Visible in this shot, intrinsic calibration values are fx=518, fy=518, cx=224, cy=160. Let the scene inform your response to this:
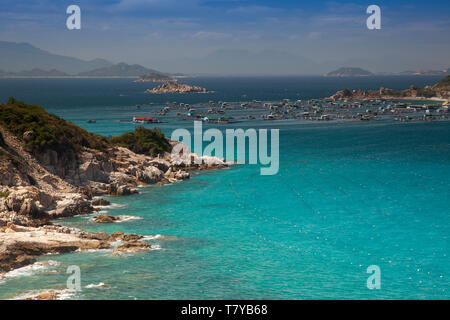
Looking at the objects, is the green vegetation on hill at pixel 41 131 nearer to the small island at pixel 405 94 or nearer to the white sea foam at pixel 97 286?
the white sea foam at pixel 97 286

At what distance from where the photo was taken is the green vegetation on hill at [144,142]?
2426 inches

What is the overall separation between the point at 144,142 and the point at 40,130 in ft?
57.2

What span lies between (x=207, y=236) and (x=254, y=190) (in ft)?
51.6

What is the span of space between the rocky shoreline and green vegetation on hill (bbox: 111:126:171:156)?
174cm

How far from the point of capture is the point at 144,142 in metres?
62.3

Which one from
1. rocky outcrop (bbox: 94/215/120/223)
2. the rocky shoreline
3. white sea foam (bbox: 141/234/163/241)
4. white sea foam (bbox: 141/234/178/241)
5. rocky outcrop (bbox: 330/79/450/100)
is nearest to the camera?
the rocky shoreline

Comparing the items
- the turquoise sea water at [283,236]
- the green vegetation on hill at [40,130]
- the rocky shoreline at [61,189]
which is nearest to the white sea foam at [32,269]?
the turquoise sea water at [283,236]

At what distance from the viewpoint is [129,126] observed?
4033 inches

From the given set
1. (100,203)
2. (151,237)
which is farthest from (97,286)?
(100,203)

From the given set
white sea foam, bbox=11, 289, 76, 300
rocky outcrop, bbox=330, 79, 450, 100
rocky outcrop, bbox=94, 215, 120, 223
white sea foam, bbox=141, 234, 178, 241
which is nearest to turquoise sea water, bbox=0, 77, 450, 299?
white sea foam, bbox=141, 234, 178, 241

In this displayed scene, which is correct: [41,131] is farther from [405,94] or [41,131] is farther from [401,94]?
[401,94]

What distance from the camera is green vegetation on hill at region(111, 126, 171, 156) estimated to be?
6162 cm

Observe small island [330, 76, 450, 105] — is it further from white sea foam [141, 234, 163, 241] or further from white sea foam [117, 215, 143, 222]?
white sea foam [141, 234, 163, 241]
